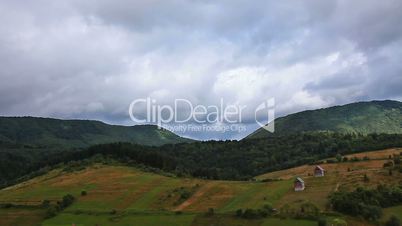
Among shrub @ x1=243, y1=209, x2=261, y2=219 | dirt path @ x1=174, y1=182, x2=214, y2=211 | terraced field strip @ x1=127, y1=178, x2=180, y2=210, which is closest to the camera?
shrub @ x1=243, y1=209, x2=261, y2=219

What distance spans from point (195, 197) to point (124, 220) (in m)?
22.2

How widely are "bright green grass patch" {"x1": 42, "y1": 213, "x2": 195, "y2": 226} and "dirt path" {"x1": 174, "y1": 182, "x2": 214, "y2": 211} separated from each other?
7673 mm

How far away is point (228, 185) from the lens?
129m

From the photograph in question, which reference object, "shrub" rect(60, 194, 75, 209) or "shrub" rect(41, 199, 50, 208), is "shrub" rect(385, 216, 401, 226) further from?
"shrub" rect(41, 199, 50, 208)

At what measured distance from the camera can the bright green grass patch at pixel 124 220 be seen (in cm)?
9800

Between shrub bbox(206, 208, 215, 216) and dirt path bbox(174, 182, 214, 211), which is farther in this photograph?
dirt path bbox(174, 182, 214, 211)

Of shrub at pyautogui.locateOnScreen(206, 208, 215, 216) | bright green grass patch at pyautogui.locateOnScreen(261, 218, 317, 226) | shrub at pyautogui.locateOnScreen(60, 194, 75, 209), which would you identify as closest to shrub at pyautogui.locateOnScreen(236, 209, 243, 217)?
shrub at pyautogui.locateOnScreen(206, 208, 215, 216)

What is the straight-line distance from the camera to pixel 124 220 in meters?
104

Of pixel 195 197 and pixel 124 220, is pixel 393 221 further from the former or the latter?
pixel 124 220

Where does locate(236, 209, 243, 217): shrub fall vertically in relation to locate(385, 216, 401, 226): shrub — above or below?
above

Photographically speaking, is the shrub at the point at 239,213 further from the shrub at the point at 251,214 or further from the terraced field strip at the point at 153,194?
the terraced field strip at the point at 153,194

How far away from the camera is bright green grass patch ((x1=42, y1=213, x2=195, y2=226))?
9800cm

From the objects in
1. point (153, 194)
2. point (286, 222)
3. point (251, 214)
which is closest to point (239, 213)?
point (251, 214)

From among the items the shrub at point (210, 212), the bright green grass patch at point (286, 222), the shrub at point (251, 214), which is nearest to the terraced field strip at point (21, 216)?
the shrub at point (210, 212)
